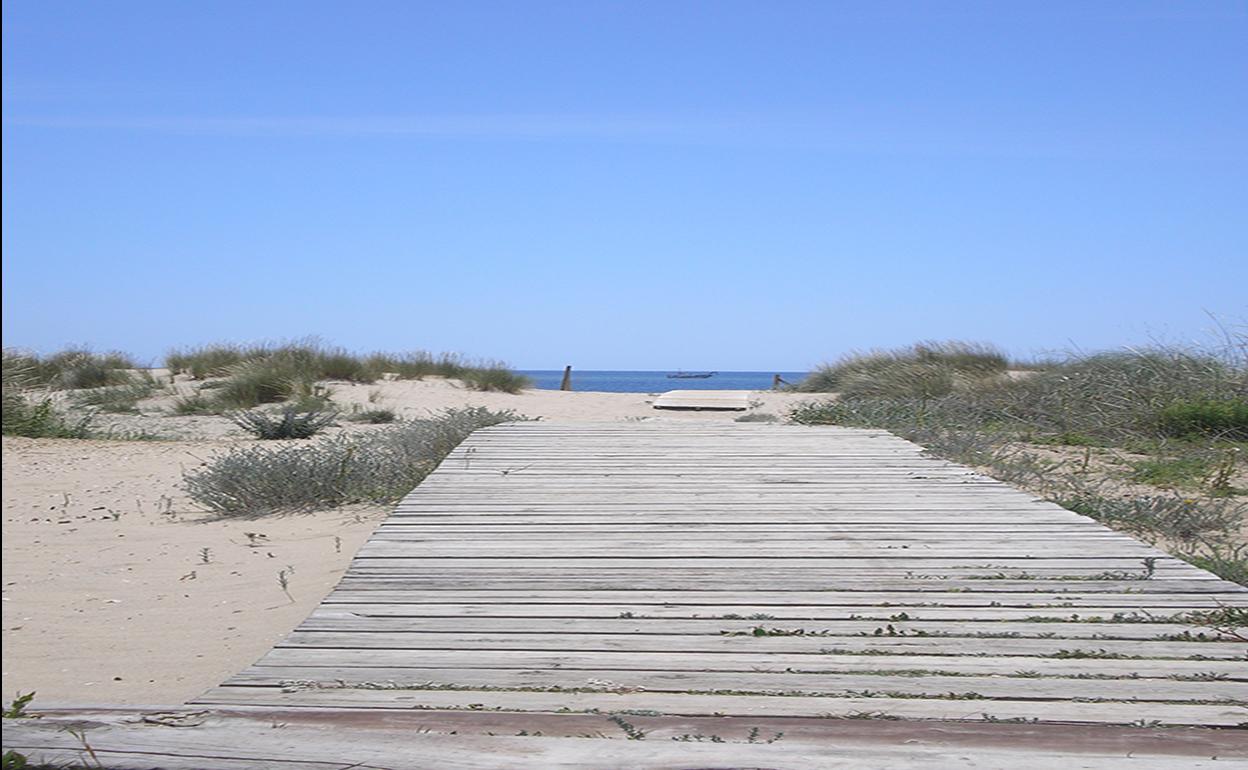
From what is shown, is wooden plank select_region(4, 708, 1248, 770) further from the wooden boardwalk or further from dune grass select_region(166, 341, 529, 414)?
dune grass select_region(166, 341, 529, 414)

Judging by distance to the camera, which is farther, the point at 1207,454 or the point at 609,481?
the point at 1207,454

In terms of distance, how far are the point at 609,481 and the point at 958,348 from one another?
12.3 meters

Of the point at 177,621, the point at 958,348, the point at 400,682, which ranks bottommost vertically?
the point at 177,621

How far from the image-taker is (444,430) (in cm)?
841

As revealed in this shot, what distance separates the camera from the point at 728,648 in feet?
10.7

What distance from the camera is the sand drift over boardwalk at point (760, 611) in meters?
2.83

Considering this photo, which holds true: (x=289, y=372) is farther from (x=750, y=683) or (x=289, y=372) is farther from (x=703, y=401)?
(x=750, y=683)

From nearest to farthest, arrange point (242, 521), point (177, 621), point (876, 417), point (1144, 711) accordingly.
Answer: point (1144, 711) → point (177, 621) → point (242, 521) → point (876, 417)

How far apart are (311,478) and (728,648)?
512cm

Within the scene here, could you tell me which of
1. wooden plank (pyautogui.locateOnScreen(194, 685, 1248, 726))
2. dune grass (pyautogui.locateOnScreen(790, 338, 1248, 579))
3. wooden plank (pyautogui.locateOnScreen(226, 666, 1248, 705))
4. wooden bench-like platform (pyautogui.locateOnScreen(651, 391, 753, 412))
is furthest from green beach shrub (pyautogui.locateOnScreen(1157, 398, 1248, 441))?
wooden plank (pyautogui.locateOnScreen(194, 685, 1248, 726))

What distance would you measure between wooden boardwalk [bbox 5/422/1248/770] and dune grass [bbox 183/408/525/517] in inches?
77.1

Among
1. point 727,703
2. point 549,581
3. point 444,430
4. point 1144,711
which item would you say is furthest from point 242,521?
point 1144,711

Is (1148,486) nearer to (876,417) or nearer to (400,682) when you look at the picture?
(876,417)

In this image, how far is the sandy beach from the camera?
4309 millimetres
